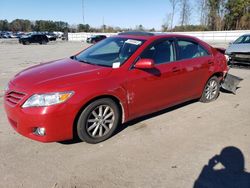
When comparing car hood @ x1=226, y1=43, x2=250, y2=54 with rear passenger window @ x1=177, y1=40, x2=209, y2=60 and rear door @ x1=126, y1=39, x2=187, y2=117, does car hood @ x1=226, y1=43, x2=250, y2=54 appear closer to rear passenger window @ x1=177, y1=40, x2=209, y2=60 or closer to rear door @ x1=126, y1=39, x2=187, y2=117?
rear passenger window @ x1=177, y1=40, x2=209, y2=60

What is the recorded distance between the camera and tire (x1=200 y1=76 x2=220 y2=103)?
19.7 feet

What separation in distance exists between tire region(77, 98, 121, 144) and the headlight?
40cm

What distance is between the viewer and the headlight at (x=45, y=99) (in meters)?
3.54

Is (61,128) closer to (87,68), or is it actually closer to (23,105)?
(23,105)

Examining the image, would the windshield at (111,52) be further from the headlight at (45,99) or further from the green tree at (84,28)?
the green tree at (84,28)

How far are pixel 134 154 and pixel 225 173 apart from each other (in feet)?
3.95

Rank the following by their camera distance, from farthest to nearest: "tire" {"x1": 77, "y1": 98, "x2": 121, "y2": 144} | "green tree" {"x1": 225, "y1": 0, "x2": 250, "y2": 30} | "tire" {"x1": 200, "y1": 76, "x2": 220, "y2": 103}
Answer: "green tree" {"x1": 225, "y1": 0, "x2": 250, "y2": 30} → "tire" {"x1": 200, "y1": 76, "x2": 220, "y2": 103} → "tire" {"x1": 77, "y1": 98, "x2": 121, "y2": 144}

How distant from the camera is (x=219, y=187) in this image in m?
3.03

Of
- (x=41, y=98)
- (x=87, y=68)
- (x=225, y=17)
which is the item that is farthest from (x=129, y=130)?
(x=225, y=17)

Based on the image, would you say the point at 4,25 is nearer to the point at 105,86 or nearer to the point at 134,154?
the point at 105,86

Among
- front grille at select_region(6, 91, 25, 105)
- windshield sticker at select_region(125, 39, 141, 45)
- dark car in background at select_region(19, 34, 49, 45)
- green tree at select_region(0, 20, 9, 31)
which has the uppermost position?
green tree at select_region(0, 20, 9, 31)

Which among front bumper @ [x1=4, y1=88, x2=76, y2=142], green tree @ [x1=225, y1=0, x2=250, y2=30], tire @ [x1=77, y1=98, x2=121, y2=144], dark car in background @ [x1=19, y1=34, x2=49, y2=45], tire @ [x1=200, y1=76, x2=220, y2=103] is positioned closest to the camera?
front bumper @ [x1=4, y1=88, x2=76, y2=142]

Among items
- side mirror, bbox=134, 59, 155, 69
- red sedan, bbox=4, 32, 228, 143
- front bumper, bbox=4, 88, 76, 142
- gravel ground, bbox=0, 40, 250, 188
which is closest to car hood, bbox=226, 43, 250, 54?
red sedan, bbox=4, 32, 228, 143

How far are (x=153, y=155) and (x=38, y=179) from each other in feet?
5.04
